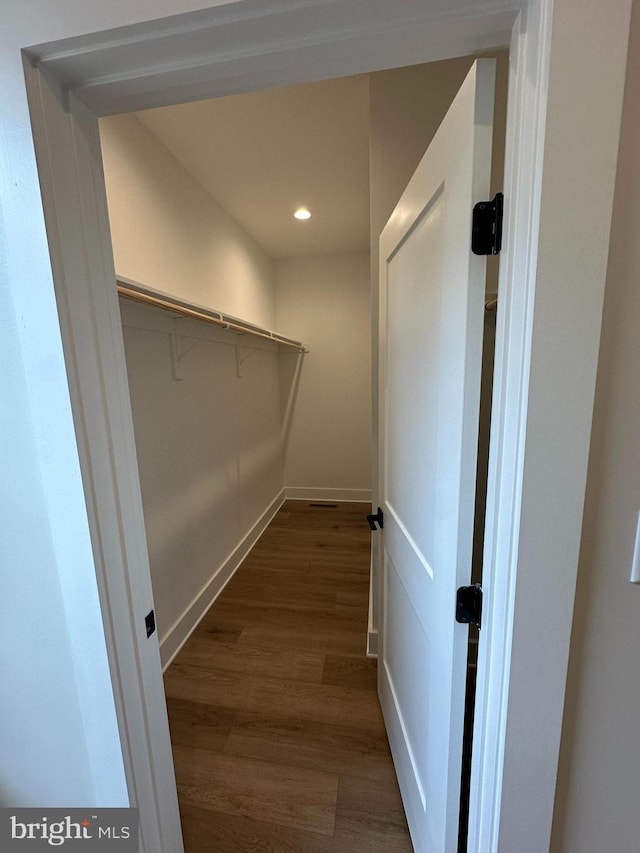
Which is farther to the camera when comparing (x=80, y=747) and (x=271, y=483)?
(x=271, y=483)

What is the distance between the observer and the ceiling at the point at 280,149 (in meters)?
1.63

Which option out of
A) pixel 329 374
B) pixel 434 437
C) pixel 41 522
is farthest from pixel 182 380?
pixel 329 374

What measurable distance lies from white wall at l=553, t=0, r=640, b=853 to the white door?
19 centimetres

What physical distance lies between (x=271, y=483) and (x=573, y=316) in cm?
348

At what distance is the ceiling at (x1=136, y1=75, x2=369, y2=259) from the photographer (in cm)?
163

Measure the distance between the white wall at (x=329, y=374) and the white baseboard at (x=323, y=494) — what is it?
0.04 ft

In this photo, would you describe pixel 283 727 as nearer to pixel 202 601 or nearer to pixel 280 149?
pixel 202 601

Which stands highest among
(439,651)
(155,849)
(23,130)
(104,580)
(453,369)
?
(23,130)

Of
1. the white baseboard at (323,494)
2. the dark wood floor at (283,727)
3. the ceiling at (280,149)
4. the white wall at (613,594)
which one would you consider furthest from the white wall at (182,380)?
the white wall at (613,594)

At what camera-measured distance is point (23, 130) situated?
24.1 inches

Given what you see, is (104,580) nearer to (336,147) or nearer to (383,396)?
(383,396)

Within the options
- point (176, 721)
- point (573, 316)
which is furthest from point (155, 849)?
point (573, 316)

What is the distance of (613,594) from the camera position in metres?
0.61

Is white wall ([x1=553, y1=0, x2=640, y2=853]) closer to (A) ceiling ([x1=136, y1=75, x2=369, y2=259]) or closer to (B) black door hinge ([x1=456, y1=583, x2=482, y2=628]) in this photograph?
(B) black door hinge ([x1=456, y1=583, x2=482, y2=628])
